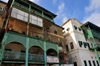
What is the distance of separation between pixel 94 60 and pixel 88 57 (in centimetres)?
266

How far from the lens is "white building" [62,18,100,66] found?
64.4 ft

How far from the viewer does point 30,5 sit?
A: 579 inches

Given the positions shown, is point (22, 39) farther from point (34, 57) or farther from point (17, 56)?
point (34, 57)

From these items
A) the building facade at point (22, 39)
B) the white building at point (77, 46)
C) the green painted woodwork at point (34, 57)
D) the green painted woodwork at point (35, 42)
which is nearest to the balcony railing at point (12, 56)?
the building facade at point (22, 39)

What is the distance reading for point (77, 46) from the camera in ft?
66.5

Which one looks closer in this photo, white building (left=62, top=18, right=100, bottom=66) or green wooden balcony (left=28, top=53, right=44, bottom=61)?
green wooden balcony (left=28, top=53, right=44, bottom=61)

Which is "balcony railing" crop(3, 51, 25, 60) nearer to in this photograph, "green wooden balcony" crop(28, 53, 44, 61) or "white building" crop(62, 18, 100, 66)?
"green wooden balcony" crop(28, 53, 44, 61)

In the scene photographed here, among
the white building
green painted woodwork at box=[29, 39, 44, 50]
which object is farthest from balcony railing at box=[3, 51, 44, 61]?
the white building

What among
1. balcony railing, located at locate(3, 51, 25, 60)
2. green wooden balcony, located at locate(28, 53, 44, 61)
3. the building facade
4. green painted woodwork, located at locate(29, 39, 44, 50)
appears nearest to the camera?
balcony railing, located at locate(3, 51, 25, 60)

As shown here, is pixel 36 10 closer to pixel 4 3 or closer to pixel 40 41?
pixel 4 3

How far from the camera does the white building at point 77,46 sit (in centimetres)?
1962

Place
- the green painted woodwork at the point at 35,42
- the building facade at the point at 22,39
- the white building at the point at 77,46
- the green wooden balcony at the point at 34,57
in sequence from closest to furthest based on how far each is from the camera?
the building facade at the point at 22,39 → the green wooden balcony at the point at 34,57 → the green painted woodwork at the point at 35,42 → the white building at the point at 77,46

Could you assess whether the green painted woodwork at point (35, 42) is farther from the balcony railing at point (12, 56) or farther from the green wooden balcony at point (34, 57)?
the balcony railing at point (12, 56)

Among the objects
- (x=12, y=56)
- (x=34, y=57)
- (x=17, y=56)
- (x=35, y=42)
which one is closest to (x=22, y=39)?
(x=35, y=42)
